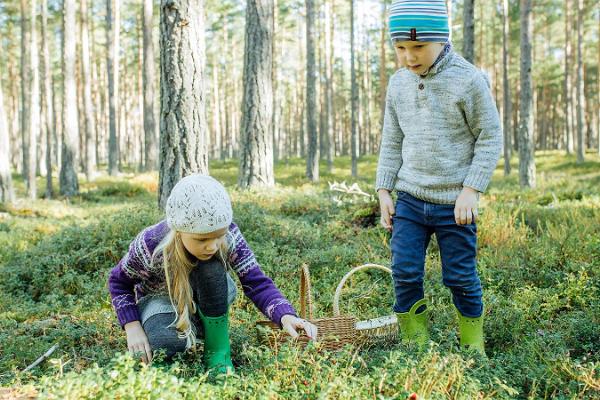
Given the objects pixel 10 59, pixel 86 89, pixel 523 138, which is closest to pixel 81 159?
pixel 10 59

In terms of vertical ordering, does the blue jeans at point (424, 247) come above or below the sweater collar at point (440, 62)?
below

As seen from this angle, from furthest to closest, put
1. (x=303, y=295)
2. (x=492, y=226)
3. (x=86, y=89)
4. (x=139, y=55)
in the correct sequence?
1. (x=139, y=55)
2. (x=86, y=89)
3. (x=492, y=226)
4. (x=303, y=295)

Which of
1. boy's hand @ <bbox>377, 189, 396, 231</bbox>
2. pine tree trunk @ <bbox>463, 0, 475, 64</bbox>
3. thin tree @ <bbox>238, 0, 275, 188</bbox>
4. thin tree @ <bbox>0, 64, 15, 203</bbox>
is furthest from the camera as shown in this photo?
thin tree @ <bbox>0, 64, 15, 203</bbox>

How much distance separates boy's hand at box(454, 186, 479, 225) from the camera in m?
2.99

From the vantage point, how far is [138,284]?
3217mm

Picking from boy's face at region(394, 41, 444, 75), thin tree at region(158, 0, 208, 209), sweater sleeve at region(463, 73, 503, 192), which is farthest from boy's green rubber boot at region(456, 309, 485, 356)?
thin tree at region(158, 0, 208, 209)

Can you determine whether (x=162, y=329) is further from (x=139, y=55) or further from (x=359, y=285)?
(x=139, y=55)

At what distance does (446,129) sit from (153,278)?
1.84 meters

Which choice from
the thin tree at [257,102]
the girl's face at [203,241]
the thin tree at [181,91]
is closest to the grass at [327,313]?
the girl's face at [203,241]

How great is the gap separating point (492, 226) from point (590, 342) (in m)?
2.70

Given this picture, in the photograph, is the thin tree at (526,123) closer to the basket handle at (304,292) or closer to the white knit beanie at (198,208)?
the basket handle at (304,292)

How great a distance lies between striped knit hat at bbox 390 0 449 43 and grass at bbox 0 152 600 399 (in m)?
1.60

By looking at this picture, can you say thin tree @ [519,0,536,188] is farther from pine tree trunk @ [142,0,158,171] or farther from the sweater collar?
the sweater collar

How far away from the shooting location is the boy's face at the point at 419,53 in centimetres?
298
